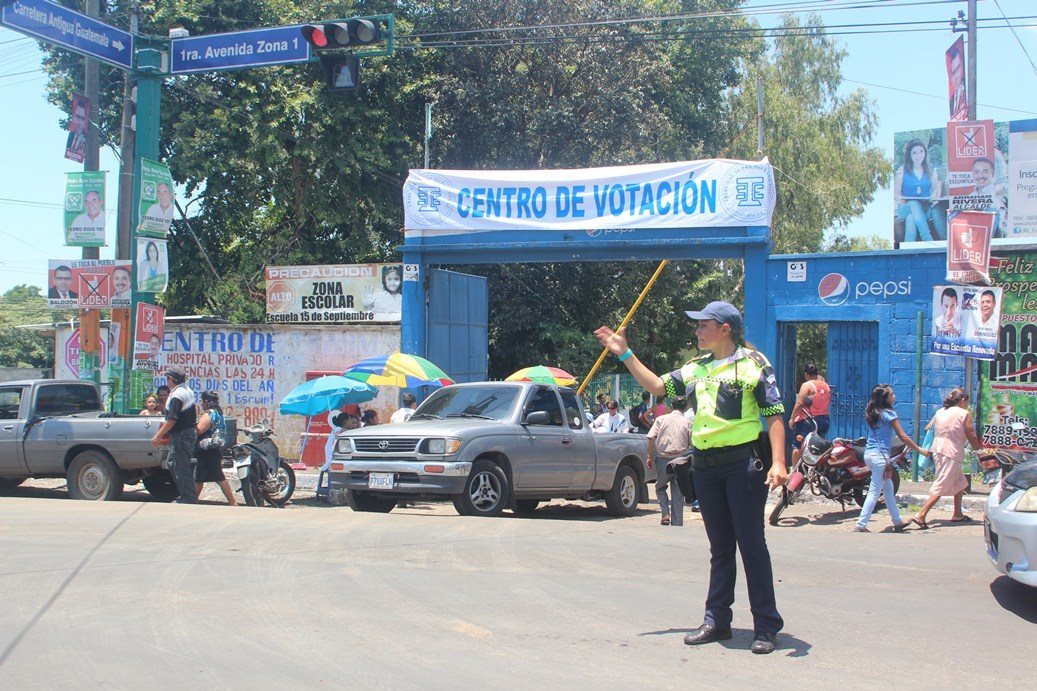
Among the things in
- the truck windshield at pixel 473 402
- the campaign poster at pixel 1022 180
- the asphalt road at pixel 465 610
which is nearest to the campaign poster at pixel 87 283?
the truck windshield at pixel 473 402

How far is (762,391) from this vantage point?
218 inches

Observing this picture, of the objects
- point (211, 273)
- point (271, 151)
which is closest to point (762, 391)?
point (271, 151)

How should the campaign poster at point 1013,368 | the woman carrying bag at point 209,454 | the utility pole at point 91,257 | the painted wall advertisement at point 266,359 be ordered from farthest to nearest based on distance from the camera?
the painted wall advertisement at point 266,359 < the utility pole at point 91,257 < the campaign poster at point 1013,368 < the woman carrying bag at point 209,454

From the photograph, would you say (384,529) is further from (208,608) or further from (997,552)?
(997,552)

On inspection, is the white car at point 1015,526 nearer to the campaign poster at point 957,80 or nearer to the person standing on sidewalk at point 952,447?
the person standing on sidewalk at point 952,447

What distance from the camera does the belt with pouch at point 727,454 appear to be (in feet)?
18.1

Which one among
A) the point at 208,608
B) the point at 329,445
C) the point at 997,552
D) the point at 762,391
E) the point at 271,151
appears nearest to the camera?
the point at 762,391

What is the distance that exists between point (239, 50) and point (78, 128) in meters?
5.44

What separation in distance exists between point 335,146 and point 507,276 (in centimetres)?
571

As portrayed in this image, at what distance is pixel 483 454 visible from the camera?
12.1m

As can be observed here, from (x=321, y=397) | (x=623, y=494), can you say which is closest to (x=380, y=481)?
(x=623, y=494)

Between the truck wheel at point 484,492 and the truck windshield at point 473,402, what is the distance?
2.49 feet

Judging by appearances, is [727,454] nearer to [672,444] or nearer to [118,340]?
[672,444]

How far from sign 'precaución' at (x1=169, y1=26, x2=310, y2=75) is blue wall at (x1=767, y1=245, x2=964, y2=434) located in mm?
8167
